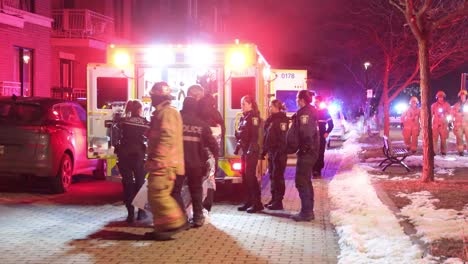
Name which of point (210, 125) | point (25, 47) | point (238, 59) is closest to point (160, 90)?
point (210, 125)

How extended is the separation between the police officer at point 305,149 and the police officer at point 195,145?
1.41 meters

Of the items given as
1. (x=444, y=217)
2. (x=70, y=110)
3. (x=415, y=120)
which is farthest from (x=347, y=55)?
(x=444, y=217)

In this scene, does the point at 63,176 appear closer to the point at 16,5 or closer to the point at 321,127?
the point at 321,127

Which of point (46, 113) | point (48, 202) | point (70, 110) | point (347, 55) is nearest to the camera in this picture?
point (48, 202)

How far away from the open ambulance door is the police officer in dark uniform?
6.45 feet

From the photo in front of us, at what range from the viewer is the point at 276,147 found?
10195 millimetres

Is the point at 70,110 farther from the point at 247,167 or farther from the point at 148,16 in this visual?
the point at 148,16

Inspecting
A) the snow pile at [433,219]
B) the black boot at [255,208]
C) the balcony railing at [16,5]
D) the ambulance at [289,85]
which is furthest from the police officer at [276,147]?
the balcony railing at [16,5]

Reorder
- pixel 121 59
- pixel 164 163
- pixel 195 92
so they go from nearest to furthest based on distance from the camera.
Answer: pixel 164 163
pixel 195 92
pixel 121 59

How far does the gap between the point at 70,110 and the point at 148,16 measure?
1852 cm

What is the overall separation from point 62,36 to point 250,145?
15.5 metres

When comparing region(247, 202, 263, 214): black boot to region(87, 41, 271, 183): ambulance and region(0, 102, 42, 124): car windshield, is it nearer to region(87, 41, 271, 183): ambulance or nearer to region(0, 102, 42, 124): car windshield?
region(87, 41, 271, 183): ambulance

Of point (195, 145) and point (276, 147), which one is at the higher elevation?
point (195, 145)

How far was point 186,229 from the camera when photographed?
8359 millimetres
